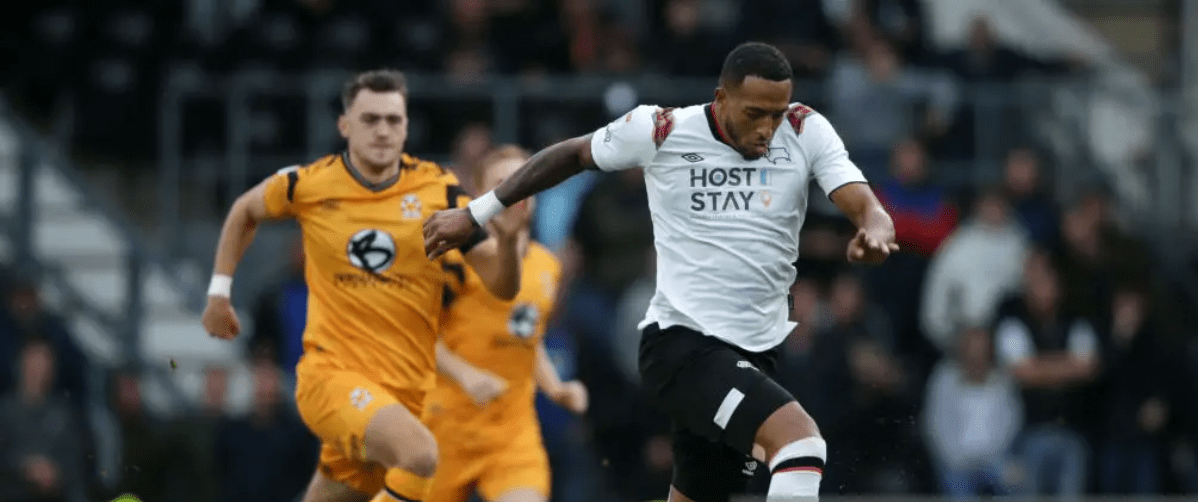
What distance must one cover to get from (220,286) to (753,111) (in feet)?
9.22

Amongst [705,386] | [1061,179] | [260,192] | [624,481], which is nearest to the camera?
[705,386]

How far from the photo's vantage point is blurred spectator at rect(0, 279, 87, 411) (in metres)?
15.1

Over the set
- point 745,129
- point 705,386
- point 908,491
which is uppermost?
point 745,129

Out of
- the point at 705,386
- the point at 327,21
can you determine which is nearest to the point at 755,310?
the point at 705,386

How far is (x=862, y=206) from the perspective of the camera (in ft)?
27.7

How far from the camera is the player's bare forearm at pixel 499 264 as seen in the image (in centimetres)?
954

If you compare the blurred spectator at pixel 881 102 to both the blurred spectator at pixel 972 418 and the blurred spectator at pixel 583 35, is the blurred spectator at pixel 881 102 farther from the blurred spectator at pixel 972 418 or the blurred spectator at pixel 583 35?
the blurred spectator at pixel 583 35

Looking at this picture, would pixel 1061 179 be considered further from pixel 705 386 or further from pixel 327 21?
pixel 705 386

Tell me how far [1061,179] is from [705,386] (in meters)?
9.55

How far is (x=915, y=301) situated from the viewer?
51.7 ft

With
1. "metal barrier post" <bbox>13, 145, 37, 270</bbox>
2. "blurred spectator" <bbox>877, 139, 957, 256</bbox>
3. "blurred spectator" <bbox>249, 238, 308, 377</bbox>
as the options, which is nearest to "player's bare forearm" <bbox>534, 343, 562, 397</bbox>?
"blurred spectator" <bbox>249, 238, 308, 377</bbox>

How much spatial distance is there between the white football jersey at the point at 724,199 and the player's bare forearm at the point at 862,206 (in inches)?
2.7

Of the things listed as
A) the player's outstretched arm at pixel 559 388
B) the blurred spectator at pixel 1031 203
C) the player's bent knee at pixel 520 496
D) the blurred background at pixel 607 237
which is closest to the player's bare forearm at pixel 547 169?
the player's outstretched arm at pixel 559 388

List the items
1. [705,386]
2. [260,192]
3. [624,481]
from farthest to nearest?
[624,481], [260,192], [705,386]
